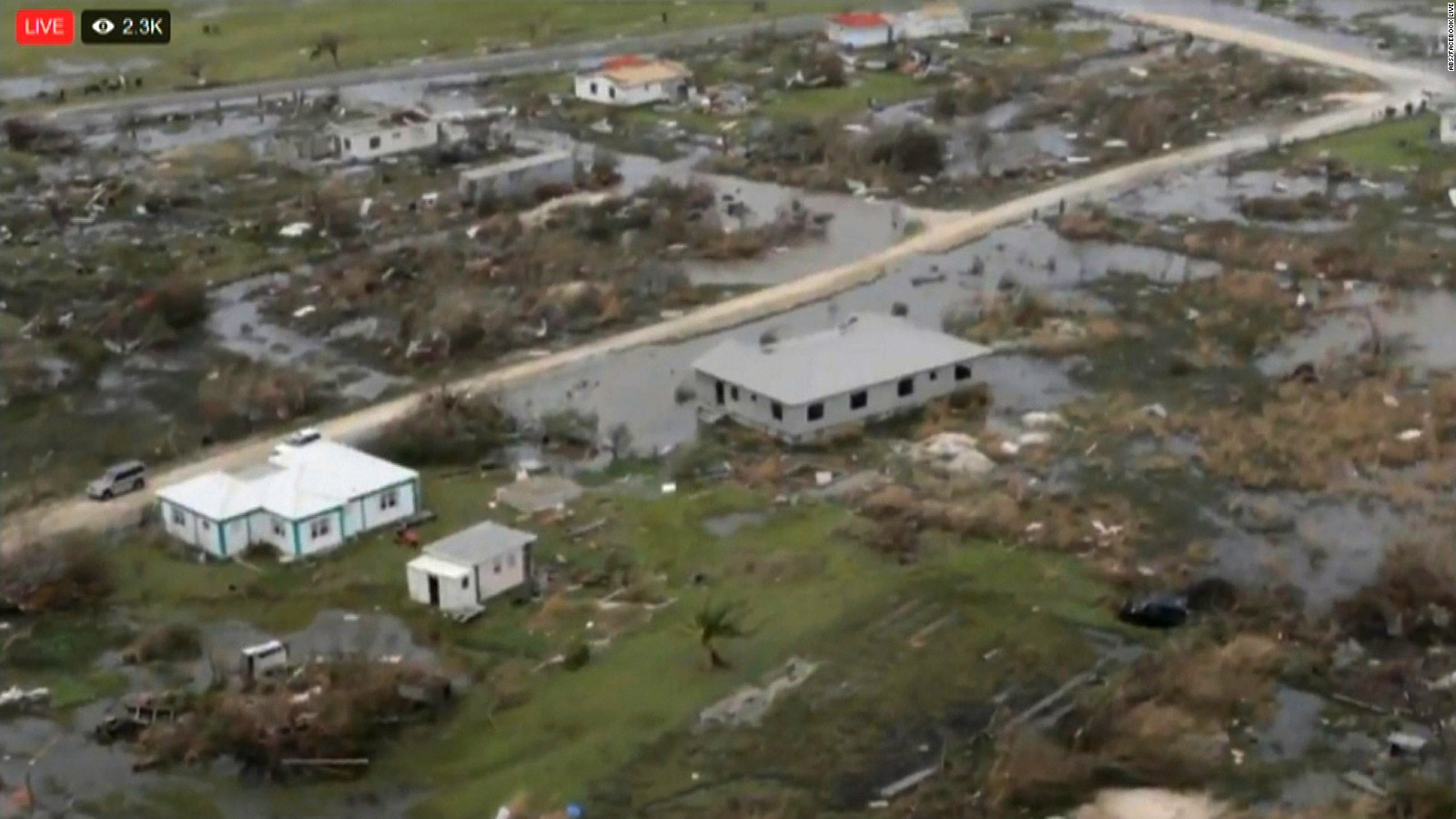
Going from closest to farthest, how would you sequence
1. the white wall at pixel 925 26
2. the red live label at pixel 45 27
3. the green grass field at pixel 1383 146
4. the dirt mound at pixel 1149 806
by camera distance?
1. the dirt mound at pixel 1149 806
2. the green grass field at pixel 1383 146
3. the white wall at pixel 925 26
4. the red live label at pixel 45 27

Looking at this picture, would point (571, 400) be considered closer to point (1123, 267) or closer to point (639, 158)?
point (1123, 267)

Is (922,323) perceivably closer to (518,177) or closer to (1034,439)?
(1034,439)

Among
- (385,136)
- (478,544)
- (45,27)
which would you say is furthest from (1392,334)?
(45,27)

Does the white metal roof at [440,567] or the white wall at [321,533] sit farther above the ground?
the white metal roof at [440,567]

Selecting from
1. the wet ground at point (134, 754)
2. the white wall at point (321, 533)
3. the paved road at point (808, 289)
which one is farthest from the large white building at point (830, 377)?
the wet ground at point (134, 754)

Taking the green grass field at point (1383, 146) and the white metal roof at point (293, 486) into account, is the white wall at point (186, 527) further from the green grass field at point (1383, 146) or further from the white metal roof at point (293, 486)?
the green grass field at point (1383, 146)

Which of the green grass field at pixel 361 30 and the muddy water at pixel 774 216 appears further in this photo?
the green grass field at pixel 361 30

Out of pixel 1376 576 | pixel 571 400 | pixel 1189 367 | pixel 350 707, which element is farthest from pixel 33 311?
pixel 1376 576
